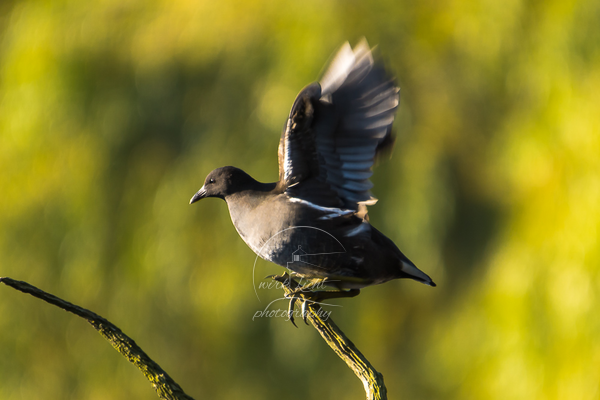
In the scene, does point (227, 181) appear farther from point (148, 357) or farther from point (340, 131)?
point (148, 357)

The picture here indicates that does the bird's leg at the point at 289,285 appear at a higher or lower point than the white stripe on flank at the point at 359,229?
lower

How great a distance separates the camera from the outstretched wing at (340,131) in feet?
6.63

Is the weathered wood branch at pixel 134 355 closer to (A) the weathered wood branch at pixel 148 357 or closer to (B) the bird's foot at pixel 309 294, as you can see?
Result: (A) the weathered wood branch at pixel 148 357

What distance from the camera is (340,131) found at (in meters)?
2.10

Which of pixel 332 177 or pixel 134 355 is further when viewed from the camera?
pixel 332 177

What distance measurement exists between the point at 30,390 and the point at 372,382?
4.83m

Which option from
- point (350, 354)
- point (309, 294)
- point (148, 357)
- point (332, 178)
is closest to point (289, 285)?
point (309, 294)

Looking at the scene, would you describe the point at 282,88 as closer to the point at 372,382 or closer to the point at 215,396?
the point at 215,396

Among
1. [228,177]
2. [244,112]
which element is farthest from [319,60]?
[228,177]

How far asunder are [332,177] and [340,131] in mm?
184

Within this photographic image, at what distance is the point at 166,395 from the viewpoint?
1.90m

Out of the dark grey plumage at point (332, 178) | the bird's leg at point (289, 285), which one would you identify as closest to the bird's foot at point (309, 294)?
the bird's leg at point (289, 285)

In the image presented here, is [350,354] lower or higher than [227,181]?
lower

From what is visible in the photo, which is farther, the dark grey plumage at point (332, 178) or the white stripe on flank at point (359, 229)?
the white stripe on flank at point (359, 229)
